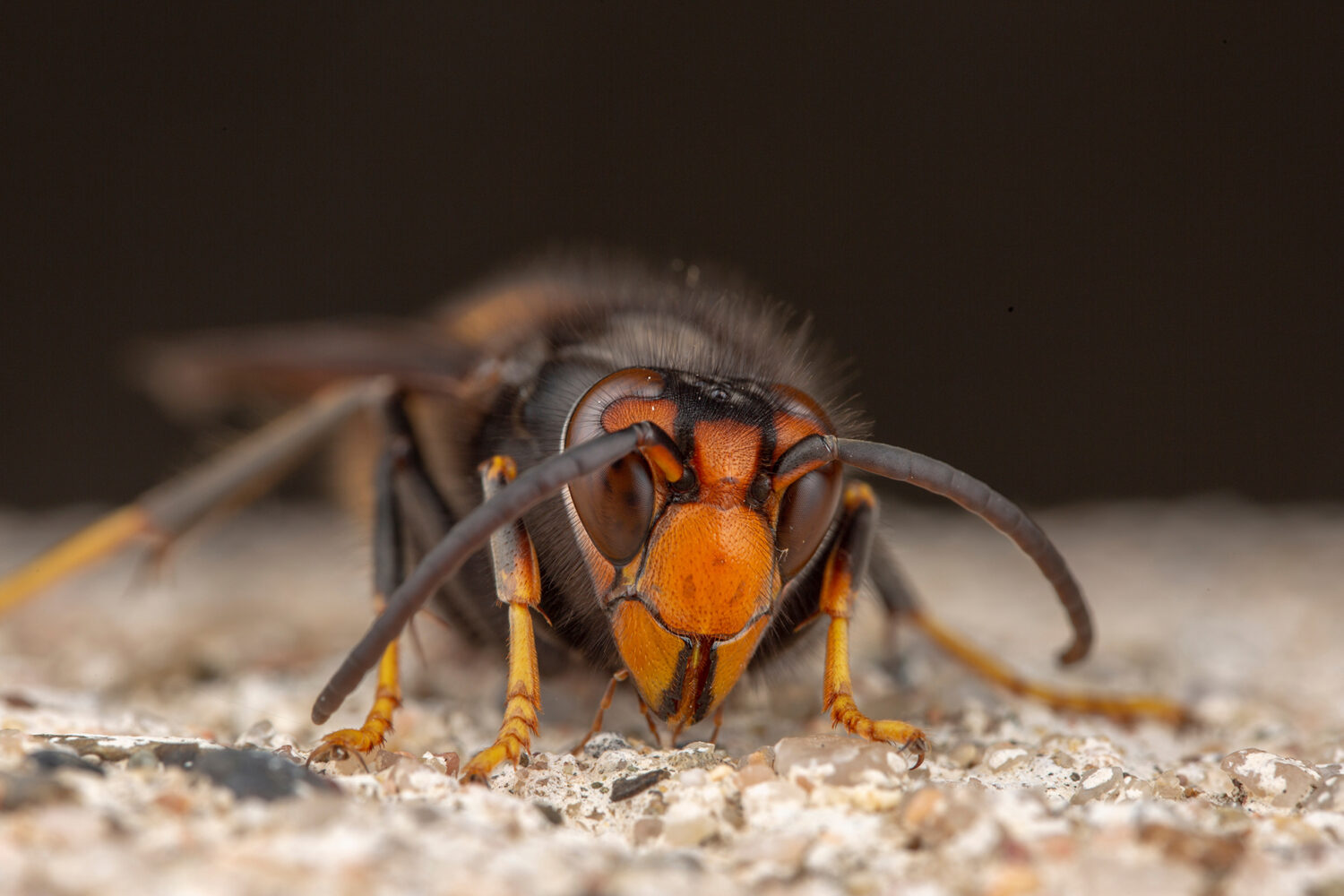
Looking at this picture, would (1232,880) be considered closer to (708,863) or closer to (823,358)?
(708,863)

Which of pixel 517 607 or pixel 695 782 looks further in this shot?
pixel 517 607

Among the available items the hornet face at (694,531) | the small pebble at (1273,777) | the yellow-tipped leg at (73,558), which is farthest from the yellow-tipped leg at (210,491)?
the small pebble at (1273,777)

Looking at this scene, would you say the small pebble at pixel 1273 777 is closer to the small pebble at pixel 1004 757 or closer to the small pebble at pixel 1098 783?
the small pebble at pixel 1098 783

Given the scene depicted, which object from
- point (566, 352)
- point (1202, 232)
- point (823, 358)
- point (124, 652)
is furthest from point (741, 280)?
point (1202, 232)

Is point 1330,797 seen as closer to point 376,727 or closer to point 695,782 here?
point 695,782

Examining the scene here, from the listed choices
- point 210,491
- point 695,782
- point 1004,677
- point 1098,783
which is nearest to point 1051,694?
point 1004,677
